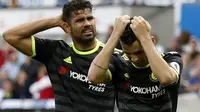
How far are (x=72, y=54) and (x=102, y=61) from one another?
171 centimetres

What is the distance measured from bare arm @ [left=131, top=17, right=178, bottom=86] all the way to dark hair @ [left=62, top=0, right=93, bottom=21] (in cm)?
163

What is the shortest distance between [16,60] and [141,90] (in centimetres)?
1127

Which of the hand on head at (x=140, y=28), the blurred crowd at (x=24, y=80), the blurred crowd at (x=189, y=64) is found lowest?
the blurred crowd at (x=24, y=80)

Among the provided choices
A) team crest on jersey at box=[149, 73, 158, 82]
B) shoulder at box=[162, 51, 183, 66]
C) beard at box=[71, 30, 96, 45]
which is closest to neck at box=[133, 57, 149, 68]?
team crest on jersey at box=[149, 73, 158, 82]

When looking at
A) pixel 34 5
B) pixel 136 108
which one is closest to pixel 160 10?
pixel 34 5

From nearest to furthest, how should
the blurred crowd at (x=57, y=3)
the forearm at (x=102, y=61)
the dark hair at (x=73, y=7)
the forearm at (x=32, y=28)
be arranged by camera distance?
the forearm at (x=102, y=61)
the dark hair at (x=73, y=7)
the forearm at (x=32, y=28)
the blurred crowd at (x=57, y=3)

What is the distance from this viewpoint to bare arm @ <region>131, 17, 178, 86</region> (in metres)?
6.45

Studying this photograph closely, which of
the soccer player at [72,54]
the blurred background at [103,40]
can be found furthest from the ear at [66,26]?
the blurred background at [103,40]

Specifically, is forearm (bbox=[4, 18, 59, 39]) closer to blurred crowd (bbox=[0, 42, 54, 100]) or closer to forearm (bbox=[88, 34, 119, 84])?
forearm (bbox=[88, 34, 119, 84])

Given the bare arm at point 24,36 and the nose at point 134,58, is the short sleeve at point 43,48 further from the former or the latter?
the nose at point 134,58

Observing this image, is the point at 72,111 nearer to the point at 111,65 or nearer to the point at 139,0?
the point at 111,65

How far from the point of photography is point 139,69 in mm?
6887

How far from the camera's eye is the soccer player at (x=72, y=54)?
8.12m

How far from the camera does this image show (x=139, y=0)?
19.7 metres
